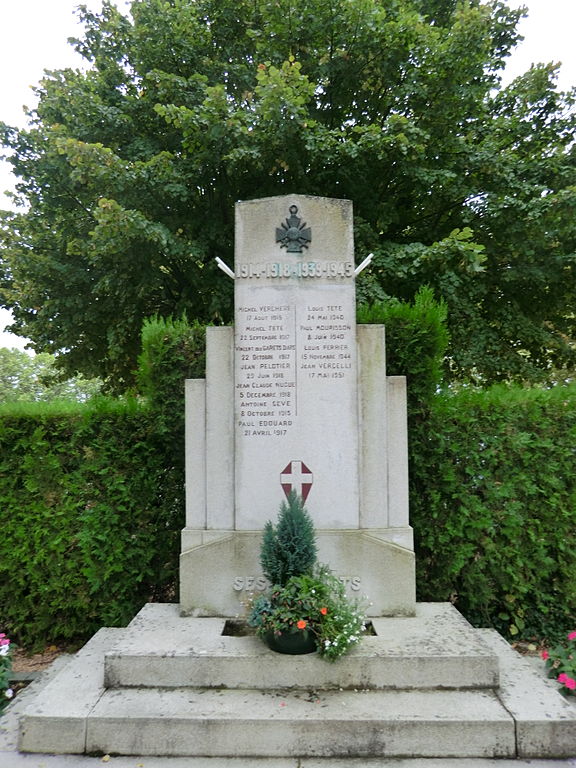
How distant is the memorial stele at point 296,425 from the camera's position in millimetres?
4168

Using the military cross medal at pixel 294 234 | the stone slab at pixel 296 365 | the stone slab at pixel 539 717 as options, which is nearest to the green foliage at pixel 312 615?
the stone slab at pixel 296 365

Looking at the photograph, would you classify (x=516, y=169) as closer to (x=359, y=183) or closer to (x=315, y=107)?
(x=359, y=183)

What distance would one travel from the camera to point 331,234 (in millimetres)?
4367

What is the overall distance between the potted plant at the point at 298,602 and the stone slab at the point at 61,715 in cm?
109

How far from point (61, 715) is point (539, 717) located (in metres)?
2.73

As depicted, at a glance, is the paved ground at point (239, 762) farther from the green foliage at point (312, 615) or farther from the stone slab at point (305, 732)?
the green foliage at point (312, 615)

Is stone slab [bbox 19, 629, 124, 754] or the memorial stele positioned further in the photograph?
the memorial stele

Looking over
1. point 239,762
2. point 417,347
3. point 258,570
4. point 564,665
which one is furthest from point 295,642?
point 417,347

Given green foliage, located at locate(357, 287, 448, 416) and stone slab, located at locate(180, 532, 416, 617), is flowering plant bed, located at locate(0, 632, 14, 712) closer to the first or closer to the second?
stone slab, located at locate(180, 532, 416, 617)

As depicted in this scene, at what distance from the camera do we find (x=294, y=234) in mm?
4340

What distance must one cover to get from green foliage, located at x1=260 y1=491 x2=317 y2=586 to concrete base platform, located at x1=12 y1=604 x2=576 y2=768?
491mm

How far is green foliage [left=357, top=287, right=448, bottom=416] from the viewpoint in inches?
188

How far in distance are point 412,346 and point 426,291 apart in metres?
0.62

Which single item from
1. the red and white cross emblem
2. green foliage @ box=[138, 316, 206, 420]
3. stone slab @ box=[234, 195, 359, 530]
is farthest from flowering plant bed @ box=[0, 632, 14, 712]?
the red and white cross emblem
